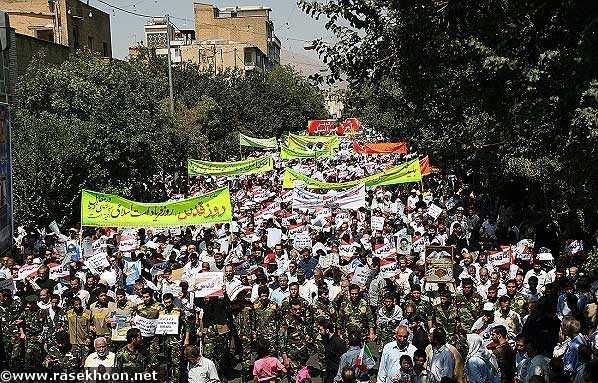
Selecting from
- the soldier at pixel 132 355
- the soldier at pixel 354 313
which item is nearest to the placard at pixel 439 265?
the soldier at pixel 354 313

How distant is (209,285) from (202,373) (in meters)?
2.60

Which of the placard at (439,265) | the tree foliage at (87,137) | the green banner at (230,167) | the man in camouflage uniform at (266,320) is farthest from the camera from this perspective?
the green banner at (230,167)

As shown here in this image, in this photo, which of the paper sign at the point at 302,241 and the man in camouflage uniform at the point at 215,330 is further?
the paper sign at the point at 302,241

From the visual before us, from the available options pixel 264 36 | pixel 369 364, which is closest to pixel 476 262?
pixel 369 364

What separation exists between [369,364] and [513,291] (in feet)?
9.67

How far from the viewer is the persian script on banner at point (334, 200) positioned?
67.4 ft

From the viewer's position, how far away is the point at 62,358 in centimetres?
1108

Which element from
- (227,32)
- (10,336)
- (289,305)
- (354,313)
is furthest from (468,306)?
(227,32)

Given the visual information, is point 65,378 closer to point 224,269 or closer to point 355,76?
point 224,269

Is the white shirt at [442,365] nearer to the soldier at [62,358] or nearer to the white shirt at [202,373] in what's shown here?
the white shirt at [202,373]

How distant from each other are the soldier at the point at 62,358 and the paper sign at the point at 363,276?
4.63m

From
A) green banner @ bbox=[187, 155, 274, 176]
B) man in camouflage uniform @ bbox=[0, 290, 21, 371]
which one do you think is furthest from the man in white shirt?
green banner @ bbox=[187, 155, 274, 176]

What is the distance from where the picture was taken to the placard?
45.4 ft

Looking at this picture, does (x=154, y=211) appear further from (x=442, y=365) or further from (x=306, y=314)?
(x=442, y=365)
